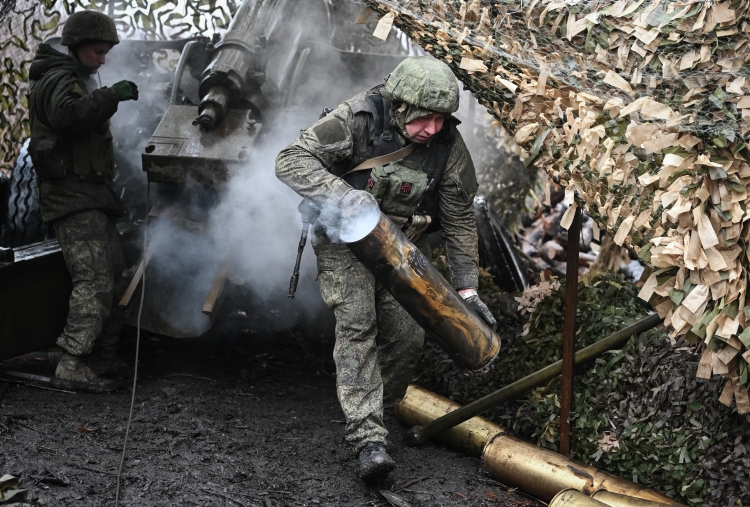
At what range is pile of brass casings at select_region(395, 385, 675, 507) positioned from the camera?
3.79 metres

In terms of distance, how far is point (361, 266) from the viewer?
13.8 ft

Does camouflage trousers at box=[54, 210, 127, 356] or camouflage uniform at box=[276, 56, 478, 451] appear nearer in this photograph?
camouflage uniform at box=[276, 56, 478, 451]

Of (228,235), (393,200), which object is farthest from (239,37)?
(393,200)

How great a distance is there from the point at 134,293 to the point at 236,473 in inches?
69.3

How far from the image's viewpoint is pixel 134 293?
5414mm

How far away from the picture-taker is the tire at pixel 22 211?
6.15 m

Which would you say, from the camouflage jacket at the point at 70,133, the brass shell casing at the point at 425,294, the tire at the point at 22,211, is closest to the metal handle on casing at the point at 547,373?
the brass shell casing at the point at 425,294

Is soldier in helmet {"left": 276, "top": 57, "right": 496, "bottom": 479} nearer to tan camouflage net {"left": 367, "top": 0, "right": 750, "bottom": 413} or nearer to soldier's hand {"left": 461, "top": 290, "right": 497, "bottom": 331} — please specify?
soldier's hand {"left": 461, "top": 290, "right": 497, "bottom": 331}

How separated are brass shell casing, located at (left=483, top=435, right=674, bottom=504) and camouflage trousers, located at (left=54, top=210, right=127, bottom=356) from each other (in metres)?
2.55

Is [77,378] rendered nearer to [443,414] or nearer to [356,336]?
[356,336]

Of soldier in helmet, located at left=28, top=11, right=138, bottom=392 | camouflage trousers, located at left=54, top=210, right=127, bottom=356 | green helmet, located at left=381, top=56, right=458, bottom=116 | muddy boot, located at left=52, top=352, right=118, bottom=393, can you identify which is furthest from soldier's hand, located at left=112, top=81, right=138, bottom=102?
green helmet, located at left=381, top=56, right=458, bottom=116

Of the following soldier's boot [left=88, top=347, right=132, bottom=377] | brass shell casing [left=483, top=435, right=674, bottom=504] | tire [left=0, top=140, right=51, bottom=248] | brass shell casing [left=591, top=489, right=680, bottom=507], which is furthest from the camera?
tire [left=0, top=140, right=51, bottom=248]

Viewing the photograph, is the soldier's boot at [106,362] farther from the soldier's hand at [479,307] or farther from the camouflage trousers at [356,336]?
the soldier's hand at [479,307]

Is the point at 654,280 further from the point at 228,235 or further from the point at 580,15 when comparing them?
the point at 228,235
